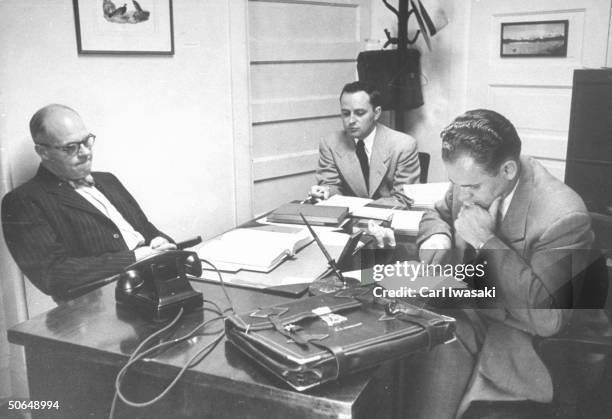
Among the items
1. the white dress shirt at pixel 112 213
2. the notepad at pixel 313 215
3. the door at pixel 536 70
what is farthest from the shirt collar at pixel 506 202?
the door at pixel 536 70

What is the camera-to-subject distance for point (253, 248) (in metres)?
1.70

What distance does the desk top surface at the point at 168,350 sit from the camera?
0.97 meters

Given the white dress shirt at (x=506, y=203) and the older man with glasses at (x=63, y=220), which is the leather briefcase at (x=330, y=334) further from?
the older man with glasses at (x=63, y=220)

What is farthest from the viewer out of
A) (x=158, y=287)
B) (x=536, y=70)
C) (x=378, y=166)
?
(x=536, y=70)

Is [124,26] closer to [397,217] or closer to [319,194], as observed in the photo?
[319,194]

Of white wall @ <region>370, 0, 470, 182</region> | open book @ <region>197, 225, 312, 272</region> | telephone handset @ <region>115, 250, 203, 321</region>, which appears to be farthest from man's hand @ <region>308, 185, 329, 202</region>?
white wall @ <region>370, 0, 470, 182</region>

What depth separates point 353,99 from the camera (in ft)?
9.47

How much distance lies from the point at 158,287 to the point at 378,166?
6.09 feet

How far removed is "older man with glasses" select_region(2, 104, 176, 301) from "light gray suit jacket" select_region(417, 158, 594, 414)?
99 centimetres

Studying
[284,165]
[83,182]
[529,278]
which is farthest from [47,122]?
[284,165]

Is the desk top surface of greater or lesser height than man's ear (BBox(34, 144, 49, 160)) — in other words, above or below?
below

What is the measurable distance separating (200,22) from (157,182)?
2.77 feet

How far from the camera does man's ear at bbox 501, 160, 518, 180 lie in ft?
4.77

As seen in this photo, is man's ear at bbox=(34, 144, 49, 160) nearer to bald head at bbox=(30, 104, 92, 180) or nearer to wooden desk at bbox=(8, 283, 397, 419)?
bald head at bbox=(30, 104, 92, 180)
